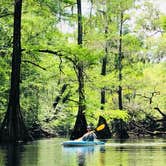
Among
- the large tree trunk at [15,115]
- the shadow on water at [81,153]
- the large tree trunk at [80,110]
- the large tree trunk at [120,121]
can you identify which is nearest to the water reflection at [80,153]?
the shadow on water at [81,153]

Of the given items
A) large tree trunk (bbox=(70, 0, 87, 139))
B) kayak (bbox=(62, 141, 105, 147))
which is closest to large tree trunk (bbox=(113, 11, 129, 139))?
large tree trunk (bbox=(70, 0, 87, 139))

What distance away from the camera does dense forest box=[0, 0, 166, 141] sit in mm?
30828

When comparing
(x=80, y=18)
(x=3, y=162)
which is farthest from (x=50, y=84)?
(x=3, y=162)

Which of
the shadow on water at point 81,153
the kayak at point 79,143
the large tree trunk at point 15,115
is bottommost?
the shadow on water at point 81,153

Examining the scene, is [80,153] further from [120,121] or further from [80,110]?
[120,121]

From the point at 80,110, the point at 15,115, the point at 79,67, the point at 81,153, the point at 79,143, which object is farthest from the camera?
the point at 80,110

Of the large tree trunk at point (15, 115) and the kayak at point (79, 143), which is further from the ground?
the large tree trunk at point (15, 115)

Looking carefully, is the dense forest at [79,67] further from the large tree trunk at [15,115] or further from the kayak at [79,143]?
the kayak at [79,143]

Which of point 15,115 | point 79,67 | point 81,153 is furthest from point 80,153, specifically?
point 79,67

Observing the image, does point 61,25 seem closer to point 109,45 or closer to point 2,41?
point 2,41

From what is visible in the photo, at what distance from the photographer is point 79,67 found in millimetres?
33375

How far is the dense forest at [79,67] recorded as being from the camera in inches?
1214


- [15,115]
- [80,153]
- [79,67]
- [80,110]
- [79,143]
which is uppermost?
[79,67]

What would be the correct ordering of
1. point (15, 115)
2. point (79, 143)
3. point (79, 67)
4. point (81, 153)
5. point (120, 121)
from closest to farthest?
point (81, 153)
point (79, 143)
point (15, 115)
point (79, 67)
point (120, 121)
